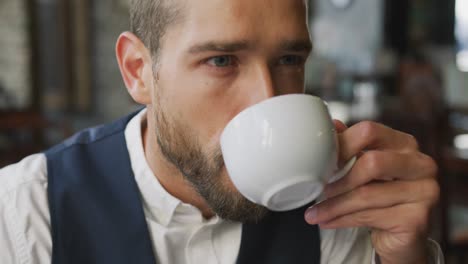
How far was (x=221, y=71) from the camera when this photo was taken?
94cm

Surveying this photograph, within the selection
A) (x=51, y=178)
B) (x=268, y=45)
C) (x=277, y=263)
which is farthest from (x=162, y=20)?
(x=277, y=263)

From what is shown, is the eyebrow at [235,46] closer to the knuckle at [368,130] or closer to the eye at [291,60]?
the eye at [291,60]

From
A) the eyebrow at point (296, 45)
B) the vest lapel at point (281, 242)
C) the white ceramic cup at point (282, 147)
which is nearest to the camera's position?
the white ceramic cup at point (282, 147)

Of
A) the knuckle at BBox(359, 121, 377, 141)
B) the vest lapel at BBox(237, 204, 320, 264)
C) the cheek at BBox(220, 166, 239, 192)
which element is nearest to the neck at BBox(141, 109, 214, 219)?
the vest lapel at BBox(237, 204, 320, 264)

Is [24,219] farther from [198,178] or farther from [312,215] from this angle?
[312,215]

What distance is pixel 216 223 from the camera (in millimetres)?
1096

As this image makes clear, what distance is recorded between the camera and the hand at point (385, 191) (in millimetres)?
849

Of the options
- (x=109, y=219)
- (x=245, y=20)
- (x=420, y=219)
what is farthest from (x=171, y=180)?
(x=420, y=219)

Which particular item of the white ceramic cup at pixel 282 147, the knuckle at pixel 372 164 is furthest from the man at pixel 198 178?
the white ceramic cup at pixel 282 147

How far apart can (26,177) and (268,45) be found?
0.56 metres

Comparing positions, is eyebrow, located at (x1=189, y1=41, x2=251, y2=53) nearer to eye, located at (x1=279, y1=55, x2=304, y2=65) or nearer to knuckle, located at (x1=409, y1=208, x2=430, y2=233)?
eye, located at (x1=279, y1=55, x2=304, y2=65)

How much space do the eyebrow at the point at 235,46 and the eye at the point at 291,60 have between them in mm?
21

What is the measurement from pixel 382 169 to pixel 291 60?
0.92 feet

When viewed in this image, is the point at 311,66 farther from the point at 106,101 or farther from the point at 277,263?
the point at 277,263
